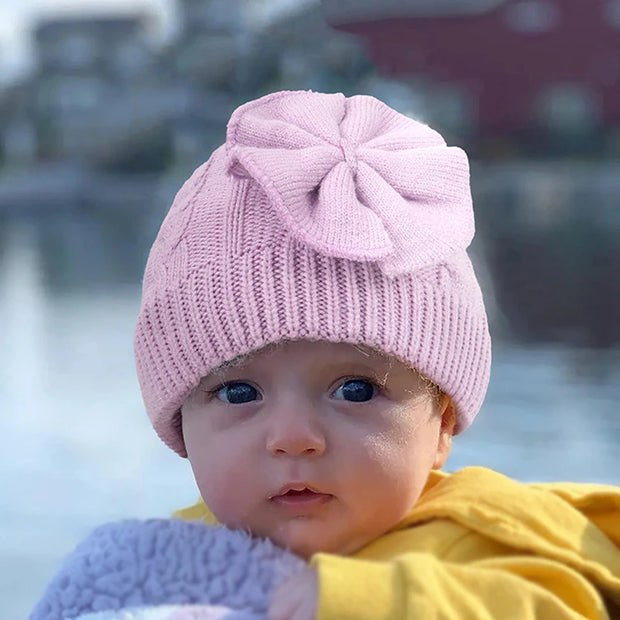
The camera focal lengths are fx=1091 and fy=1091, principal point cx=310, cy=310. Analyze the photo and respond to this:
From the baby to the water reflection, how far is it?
89cm

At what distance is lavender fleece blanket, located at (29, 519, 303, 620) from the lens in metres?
0.65

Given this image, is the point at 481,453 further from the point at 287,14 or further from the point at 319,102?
the point at 287,14

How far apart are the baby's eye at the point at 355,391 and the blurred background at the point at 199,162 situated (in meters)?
0.94

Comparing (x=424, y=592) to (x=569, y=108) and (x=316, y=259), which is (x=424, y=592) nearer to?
(x=316, y=259)

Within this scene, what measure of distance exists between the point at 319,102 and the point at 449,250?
0.18 metres

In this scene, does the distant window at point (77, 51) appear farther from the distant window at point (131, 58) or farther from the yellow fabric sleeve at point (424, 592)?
the yellow fabric sleeve at point (424, 592)

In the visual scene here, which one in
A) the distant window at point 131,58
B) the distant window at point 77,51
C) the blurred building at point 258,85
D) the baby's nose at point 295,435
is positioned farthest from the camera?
the distant window at point 77,51

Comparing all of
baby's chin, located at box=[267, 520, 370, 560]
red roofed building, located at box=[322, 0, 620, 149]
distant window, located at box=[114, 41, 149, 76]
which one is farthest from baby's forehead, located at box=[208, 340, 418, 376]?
distant window, located at box=[114, 41, 149, 76]

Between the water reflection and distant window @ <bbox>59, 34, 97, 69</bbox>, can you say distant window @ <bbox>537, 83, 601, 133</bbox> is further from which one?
the water reflection

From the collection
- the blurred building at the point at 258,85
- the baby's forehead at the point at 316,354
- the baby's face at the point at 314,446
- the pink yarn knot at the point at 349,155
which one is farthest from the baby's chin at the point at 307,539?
the blurred building at the point at 258,85

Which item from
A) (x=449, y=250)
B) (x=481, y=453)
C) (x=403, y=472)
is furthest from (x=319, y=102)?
(x=481, y=453)

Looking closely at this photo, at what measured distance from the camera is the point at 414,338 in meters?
0.72

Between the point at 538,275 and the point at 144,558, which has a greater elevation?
the point at 538,275

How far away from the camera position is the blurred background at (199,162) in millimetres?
2055
